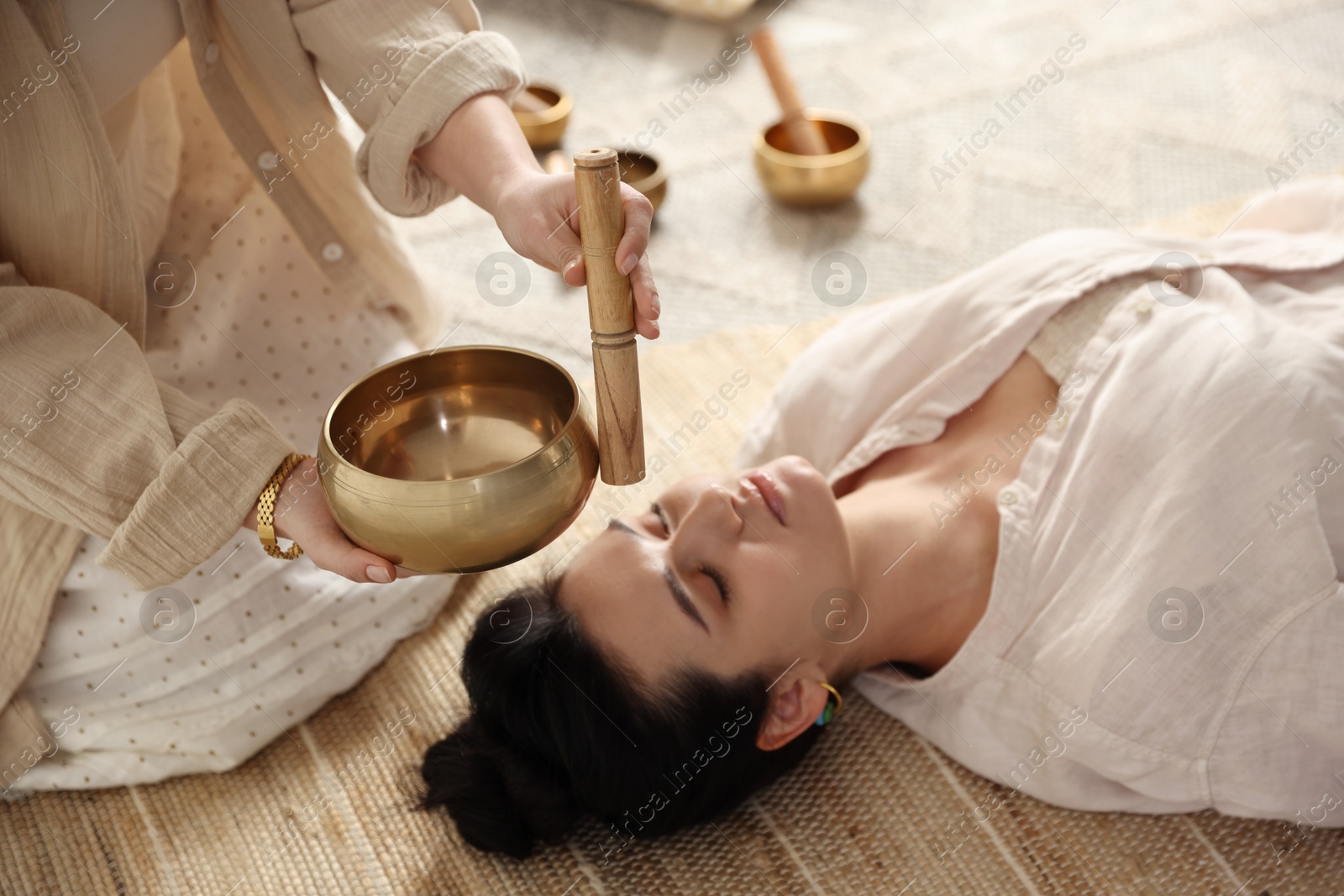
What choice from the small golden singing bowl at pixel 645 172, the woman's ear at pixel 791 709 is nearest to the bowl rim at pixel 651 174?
the small golden singing bowl at pixel 645 172

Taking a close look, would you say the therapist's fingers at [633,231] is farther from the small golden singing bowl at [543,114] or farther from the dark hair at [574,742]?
the small golden singing bowl at [543,114]

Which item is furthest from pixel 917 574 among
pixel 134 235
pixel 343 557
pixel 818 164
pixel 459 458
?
pixel 818 164

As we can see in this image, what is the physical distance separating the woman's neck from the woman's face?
3.2 inches

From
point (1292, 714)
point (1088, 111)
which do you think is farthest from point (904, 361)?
point (1088, 111)

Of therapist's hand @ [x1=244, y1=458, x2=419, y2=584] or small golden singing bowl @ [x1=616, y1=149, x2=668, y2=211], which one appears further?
small golden singing bowl @ [x1=616, y1=149, x2=668, y2=211]

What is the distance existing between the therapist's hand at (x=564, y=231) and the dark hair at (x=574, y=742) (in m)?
0.47

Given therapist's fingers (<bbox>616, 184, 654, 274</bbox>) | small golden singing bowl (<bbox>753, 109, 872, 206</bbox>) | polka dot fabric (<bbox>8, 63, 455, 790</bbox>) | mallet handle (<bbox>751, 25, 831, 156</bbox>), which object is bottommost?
small golden singing bowl (<bbox>753, 109, 872, 206</bbox>)

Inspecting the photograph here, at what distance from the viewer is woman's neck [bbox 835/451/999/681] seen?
5.21 feet

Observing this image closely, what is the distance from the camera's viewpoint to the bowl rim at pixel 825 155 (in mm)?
2826

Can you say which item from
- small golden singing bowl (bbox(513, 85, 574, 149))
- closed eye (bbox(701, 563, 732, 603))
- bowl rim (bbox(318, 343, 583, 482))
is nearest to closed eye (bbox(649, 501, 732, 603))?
closed eye (bbox(701, 563, 732, 603))

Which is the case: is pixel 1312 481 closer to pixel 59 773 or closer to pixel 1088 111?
pixel 59 773

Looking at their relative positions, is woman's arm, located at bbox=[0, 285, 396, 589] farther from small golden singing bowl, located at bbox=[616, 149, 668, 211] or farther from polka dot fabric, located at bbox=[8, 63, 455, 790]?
small golden singing bowl, located at bbox=[616, 149, 668, 211]

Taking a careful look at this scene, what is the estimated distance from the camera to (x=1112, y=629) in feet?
4.74

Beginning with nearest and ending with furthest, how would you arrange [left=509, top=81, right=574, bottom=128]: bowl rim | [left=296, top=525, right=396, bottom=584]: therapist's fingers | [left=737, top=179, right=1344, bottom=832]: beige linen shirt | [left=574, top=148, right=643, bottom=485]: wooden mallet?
[left=574, top=148, right=643, bottom=485]: wooden mallet < [left=296, top=525, right=396, bottom=584]: therapist's fingers < [left=737, top=179, right=1344, bottom=832]: beige linen shirt < [left=509, top=81, right=574, bottom=128]: bowl rim
